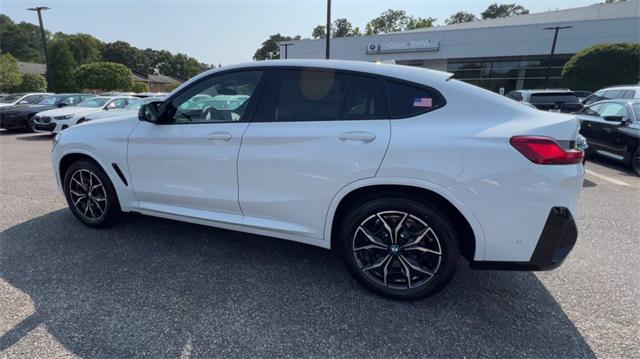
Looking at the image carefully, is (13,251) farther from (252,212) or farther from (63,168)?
(252,212)

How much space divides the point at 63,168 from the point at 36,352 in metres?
2.45

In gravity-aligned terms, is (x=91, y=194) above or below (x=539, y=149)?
below

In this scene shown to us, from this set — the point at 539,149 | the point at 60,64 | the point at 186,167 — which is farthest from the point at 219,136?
the point at 60,64

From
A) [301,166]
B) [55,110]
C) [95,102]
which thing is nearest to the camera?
[301,166]

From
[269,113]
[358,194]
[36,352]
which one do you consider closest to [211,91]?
[269,113]

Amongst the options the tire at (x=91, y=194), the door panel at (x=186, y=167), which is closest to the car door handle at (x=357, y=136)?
the door panel at (x=186, y=167)

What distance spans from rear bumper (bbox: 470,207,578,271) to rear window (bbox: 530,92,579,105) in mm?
10272

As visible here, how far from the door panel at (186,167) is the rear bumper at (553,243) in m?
2.11

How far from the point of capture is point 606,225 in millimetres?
4273

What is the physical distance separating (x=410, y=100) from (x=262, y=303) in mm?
1786

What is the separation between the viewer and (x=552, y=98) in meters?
10.8

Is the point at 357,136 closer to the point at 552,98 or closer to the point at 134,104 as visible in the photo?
the point at 552,98

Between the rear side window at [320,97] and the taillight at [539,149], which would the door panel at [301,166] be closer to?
the rear side window at [320,97]

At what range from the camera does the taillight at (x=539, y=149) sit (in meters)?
2.22
